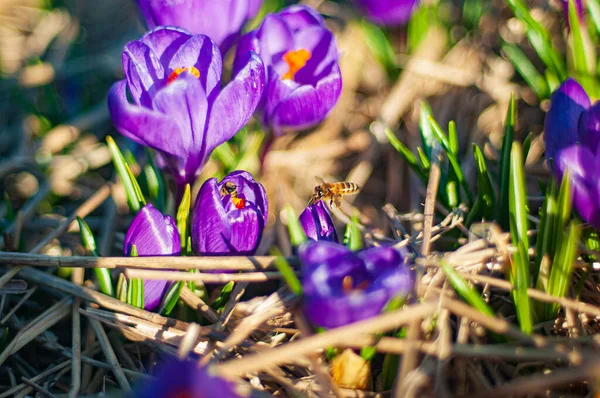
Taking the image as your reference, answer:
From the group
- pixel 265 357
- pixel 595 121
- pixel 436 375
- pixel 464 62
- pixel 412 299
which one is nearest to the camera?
pixel 265 357

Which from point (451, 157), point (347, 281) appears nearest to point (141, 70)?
point (347, 281)

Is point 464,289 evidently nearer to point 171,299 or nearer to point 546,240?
point 546,240

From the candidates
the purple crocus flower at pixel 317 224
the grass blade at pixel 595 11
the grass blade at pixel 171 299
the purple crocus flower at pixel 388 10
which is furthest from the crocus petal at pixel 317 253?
the purple crocus flower at pixel 388 10

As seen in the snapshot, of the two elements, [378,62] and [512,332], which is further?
[378,62]

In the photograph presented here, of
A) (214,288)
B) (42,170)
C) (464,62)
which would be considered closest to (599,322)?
(214,288)

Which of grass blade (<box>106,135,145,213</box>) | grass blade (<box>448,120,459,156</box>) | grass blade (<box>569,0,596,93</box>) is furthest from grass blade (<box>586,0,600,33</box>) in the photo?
grass blade (<box>106,135,145,213</box>)

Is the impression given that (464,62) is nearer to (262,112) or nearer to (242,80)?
(262,112)

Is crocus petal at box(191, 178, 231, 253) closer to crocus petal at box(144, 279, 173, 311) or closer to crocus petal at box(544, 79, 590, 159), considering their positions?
crocus petal at box(144, 279, 173, 311)
